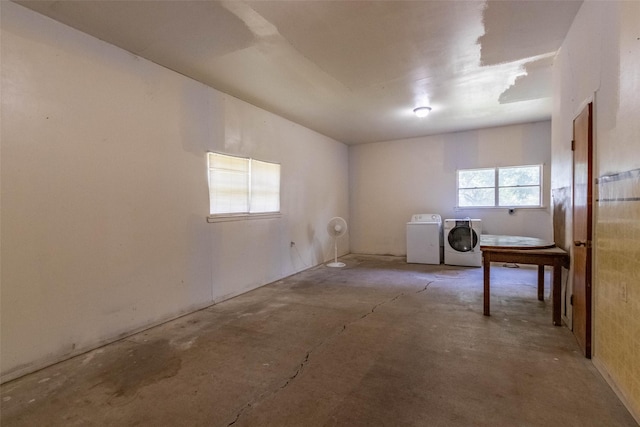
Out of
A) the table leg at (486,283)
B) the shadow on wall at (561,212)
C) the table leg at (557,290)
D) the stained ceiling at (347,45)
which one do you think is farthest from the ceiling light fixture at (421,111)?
the table leg at (557,290)

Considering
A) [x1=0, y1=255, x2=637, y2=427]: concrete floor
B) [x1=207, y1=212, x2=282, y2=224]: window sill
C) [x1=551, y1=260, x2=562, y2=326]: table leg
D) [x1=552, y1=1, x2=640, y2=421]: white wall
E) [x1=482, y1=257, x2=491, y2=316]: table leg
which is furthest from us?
[x1=207, y1=212, x2=282, y2=224]: window sill

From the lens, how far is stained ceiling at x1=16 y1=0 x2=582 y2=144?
2244 millimetres

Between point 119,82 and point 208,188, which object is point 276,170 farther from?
point 119,82

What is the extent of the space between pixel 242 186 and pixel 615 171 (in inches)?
148

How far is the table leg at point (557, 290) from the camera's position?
9.15 feet

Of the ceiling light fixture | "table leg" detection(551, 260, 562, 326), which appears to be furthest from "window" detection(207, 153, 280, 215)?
"table leg" detection(551, 260, 562, 326)

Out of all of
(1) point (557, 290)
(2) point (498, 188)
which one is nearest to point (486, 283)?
(1) point (557, 290)

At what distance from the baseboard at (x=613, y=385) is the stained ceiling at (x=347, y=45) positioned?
2.58 m

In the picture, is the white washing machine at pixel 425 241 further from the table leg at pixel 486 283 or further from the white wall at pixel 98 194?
the white wall at pixel 98 194

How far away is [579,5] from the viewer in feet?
7.38

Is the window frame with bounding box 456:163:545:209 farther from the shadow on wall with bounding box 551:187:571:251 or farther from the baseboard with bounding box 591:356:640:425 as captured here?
the baseboard with bounding box 591:356:640:425

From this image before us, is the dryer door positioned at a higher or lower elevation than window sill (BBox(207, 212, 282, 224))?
lower

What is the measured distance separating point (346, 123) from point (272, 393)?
14.8ft

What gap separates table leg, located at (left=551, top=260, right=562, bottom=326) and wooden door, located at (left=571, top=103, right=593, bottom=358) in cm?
19
